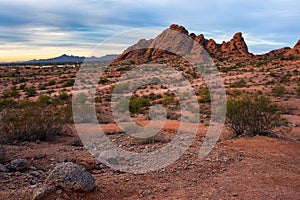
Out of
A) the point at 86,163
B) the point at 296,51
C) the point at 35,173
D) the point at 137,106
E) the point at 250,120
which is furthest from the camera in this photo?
the point at 296,51

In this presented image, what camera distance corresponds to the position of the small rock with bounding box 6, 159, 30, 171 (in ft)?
21.4

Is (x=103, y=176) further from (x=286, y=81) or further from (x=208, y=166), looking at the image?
(x=286, y=81)

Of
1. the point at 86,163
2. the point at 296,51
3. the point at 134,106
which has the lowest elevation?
the point at 134,106

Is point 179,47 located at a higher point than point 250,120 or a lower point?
higher

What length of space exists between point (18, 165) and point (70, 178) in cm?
188

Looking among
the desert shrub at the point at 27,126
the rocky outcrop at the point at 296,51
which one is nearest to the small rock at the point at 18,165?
the desert shrub at the point at 27,126

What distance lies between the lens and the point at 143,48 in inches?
3300

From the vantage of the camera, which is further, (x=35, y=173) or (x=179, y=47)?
(x=179, y=47)

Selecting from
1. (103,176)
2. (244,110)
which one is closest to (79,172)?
Result: (103,176)

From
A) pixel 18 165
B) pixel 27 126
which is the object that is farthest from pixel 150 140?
pixel 18 165

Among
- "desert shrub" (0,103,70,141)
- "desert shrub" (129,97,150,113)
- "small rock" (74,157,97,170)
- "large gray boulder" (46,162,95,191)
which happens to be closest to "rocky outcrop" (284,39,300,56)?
"desert shrub" (129,97,150,113)

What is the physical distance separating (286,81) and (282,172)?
83.1ft

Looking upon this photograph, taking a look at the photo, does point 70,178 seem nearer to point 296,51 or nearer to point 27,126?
point 27,126

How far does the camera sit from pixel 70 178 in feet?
17.4
